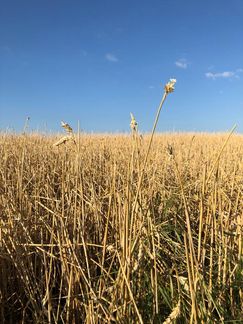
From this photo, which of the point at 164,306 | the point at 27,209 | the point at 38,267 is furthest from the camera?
the point at 27,209

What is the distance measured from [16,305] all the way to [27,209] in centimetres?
40

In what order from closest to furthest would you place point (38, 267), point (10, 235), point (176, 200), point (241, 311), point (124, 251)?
point (124, 251)
point (241, 311)
point (10, 235)
point (38, 267)
point (176, 200)

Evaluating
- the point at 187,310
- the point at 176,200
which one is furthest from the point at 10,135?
the point at 187,310

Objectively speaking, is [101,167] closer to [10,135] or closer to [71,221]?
[71,221]

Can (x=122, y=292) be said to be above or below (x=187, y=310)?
above

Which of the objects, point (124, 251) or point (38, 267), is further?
point (38, 267)

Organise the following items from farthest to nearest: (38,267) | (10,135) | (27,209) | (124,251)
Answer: (10,135), (27,209), (38,267), (124,251)

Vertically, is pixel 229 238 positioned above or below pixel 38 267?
above

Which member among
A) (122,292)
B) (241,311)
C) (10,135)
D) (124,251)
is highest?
(10,135)

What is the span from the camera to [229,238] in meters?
1.23

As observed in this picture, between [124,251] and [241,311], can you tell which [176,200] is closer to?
[241,311]

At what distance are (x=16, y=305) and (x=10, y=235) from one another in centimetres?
25

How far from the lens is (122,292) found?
833mm

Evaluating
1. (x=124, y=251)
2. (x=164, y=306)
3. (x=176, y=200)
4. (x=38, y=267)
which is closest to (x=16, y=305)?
(x=38, y=267)
